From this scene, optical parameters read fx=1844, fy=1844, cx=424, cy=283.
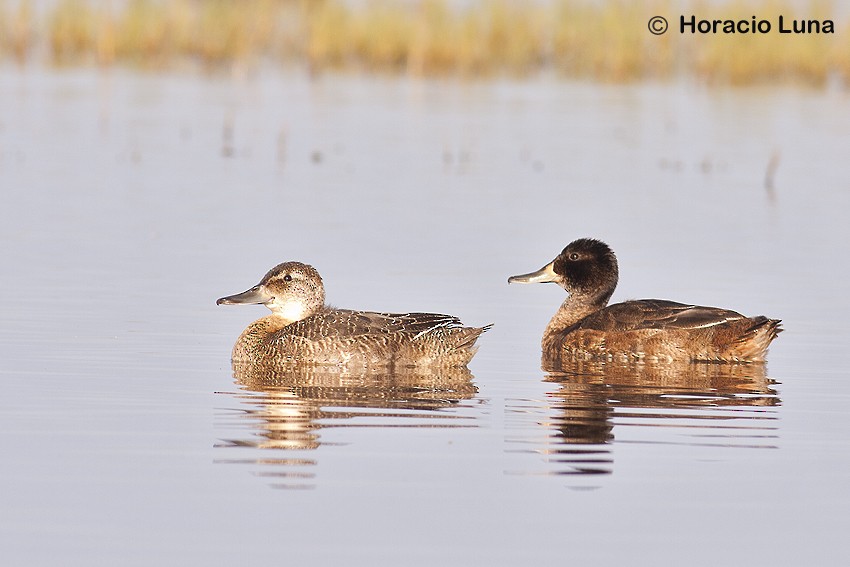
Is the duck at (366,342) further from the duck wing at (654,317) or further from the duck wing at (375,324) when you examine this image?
the duck wing at (654,317)

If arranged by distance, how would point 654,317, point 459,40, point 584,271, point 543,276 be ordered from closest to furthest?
point 654,317
point 584,271
point 543,276
point 459,40

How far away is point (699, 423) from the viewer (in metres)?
10.1

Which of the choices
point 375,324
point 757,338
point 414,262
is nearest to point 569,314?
point 757,338

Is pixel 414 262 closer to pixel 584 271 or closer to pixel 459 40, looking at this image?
pixel 584 271

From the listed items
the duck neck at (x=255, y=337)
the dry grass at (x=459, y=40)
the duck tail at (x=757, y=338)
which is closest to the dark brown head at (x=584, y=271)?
the duck tail at (x=757, y=338)

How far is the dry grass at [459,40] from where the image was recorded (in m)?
36.1

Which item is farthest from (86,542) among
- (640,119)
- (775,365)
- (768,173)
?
(640,119)

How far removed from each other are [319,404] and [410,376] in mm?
1439

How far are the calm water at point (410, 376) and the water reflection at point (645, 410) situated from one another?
39 millimetres

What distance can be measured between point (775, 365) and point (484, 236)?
22.1 feet

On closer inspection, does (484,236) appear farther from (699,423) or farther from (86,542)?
(86,542)

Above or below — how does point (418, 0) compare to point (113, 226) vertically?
above

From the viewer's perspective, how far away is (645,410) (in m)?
10.5

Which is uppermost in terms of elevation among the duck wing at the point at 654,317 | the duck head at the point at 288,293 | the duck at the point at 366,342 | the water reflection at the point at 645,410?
the duck head at the point at 288,293
